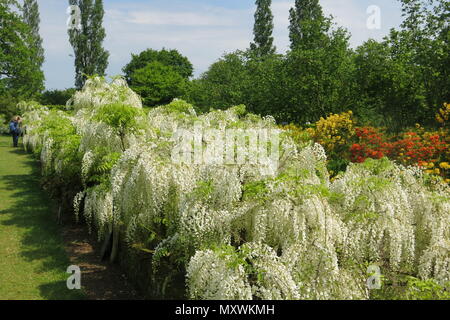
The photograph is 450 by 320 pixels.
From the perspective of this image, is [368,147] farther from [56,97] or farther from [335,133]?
[56,97]

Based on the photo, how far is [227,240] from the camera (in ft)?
15.0

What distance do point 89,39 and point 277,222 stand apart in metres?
36.5

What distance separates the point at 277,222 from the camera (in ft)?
14.3

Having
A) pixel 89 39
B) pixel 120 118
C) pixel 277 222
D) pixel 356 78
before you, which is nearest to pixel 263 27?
pixel 89 39

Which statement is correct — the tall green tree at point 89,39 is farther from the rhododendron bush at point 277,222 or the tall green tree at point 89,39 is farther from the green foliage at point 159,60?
the rhododendron bush at point 277,222

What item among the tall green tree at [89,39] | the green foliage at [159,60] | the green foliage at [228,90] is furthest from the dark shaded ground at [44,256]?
the green foliage at [159,60]

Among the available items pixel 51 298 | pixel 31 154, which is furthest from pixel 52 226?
pixel 31 154

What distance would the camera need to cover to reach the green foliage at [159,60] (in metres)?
43.6

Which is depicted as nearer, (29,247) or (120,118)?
(120,118)

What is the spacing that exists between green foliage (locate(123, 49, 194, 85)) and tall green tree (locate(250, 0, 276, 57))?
29.9 ft

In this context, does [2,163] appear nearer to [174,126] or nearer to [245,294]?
[174,126]

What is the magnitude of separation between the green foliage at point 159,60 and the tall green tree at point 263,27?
9.10 meters

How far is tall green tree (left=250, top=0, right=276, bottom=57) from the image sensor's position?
126 feet
